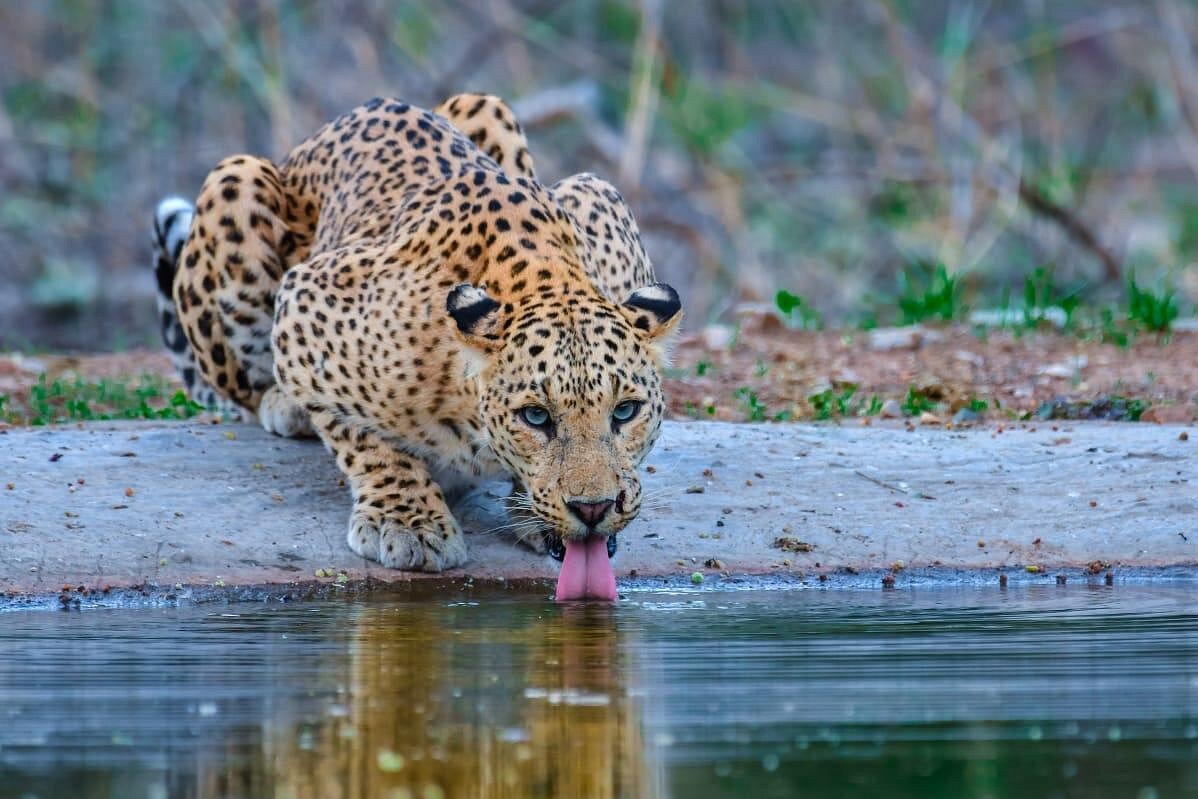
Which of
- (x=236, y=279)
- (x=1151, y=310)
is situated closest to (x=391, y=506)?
(x=236, y=279)

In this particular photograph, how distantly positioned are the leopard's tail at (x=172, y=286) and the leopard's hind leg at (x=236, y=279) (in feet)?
2.09

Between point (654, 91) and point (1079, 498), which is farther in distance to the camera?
point (654, 91)

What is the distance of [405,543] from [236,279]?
1.85 meters

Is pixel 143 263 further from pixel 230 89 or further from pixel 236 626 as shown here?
pixel 236 626

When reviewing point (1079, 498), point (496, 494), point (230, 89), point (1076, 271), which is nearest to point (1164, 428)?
point (1079, 498)

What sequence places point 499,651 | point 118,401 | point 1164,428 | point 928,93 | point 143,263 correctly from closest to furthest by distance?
1. point 499,651
2. point 1164,428
3. point 118,401
4. point 928,93
5. point 143,263

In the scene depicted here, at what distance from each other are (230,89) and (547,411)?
10.2 meters

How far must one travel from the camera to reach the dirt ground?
27.8 ft

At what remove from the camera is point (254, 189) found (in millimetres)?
7918

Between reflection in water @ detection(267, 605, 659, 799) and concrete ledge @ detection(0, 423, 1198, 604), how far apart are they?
1160 millimetres

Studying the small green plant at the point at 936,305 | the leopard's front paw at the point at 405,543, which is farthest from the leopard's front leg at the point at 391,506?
the small green plant at the point at 936,305

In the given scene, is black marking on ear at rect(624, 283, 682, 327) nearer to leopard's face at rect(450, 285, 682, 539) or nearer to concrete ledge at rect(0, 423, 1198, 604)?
leopard's face at rect(450, 285, 682, 539)

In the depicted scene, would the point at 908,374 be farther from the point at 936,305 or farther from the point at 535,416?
the point at 535,416

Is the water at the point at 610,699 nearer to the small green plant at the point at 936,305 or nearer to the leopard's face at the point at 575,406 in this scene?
the leopard's face at the point at 575,406
